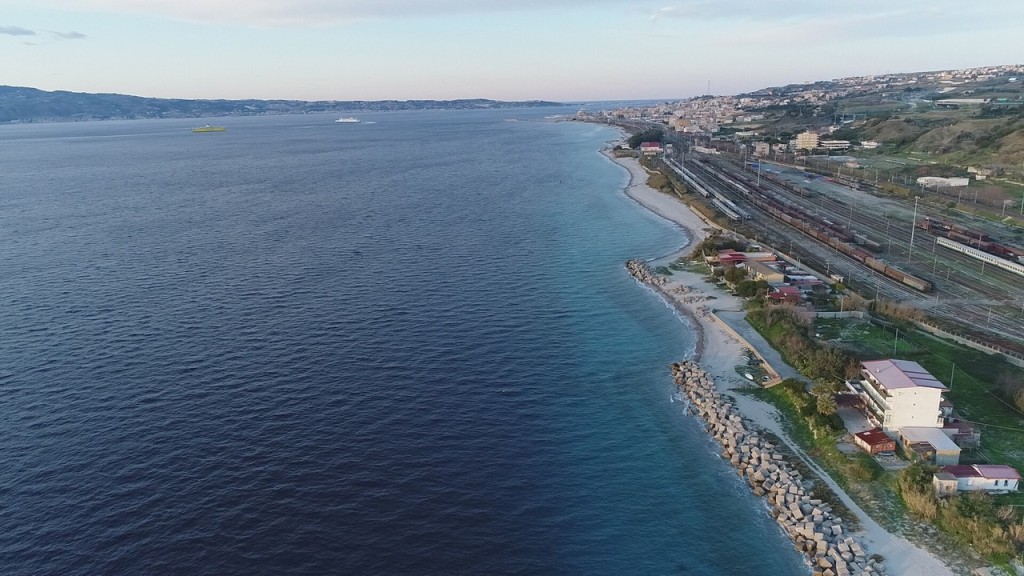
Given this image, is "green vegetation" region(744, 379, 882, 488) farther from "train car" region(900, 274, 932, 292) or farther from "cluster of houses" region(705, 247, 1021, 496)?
"train car" region(900, 274, 932, 292)

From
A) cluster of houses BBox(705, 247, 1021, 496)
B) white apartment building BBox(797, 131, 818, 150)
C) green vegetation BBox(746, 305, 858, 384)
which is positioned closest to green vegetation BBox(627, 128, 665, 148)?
white apartment building BBox(797, 131, 818, 150)

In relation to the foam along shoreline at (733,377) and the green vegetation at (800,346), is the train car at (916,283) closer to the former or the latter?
the green vegetation at (800,346)

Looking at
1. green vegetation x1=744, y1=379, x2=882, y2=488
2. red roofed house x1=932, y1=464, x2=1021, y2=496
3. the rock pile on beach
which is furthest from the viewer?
the rock pile on beach

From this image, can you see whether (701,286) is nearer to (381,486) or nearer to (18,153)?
(381,486)

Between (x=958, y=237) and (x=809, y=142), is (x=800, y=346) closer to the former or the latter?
(x=958, y=237)

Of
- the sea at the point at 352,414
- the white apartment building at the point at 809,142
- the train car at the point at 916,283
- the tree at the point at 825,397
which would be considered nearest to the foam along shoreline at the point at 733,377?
the sea at the point at 352,414

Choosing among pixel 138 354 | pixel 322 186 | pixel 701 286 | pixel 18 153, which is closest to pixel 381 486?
pixel 138 354

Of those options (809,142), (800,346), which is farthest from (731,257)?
(809,142)

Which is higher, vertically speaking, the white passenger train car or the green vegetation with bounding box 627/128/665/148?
the green vegetation with bounding box 627/128/665/148

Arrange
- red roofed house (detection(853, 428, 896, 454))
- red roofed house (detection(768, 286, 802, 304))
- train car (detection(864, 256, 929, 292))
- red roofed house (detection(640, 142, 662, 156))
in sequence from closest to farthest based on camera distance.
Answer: red roofed house (detection(853, 428, 896, 454)), red roofed house (detection(768, 286, 802, 304)), train car (detection(864, 256, 929, 292)), red roofed house (detection(640, 142, 662, 156))
